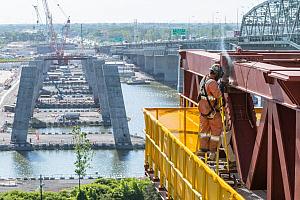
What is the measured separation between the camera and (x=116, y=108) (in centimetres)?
6850

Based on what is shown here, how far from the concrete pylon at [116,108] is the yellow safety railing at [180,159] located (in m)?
50.8

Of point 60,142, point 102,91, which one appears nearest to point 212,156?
point 60,142

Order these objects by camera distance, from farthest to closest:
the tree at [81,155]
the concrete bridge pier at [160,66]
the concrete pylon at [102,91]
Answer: the concrete bridge pier at [160,66], the concrete pylon at [102,91], the tree at [81,155]

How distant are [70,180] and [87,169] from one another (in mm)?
4505

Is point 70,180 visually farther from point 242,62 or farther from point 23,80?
point 242,62

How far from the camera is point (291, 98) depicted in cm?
572

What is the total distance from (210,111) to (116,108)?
2400 inches

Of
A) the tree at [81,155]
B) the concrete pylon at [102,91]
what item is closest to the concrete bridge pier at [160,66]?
the concrete pylon at [102,91]

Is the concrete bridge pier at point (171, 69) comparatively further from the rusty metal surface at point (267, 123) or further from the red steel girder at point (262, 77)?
the red steel girder at point (262, 77)

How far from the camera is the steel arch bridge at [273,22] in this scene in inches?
3369

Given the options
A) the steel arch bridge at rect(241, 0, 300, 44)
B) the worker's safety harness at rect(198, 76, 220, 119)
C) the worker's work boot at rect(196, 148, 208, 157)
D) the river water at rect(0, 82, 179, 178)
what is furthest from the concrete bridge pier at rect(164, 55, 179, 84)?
the worker's safety harness at rect(198, 76, 220, 119)

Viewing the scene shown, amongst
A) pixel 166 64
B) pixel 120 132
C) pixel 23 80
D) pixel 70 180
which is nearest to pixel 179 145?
pixel 70 180

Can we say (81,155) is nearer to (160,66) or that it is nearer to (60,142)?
(60,142)

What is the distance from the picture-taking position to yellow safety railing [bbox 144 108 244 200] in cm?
630
